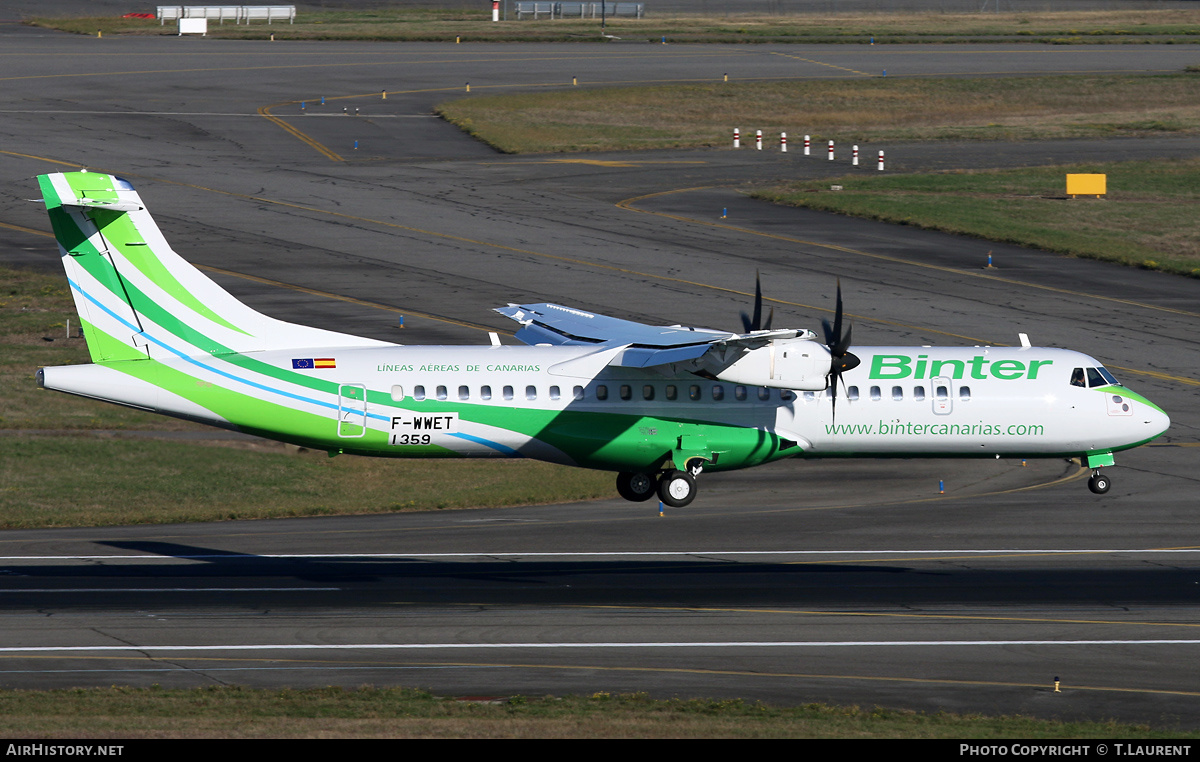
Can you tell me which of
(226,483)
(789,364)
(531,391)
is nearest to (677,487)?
(531,391)

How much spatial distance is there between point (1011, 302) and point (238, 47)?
7738 cm

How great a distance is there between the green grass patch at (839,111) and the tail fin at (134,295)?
57008 mm

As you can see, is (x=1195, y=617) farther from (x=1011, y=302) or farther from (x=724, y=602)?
(x=1011, y=302)

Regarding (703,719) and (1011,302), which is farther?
(1011,302)

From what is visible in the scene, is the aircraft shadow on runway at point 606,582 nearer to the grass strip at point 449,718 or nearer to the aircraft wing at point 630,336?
the aircraft wing at point 630,336

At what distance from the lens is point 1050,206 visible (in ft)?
274

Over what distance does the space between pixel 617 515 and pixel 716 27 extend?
103m

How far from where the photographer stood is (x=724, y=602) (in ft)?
118

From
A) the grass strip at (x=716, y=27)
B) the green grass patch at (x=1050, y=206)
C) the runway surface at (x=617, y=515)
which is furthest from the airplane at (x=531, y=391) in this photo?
the grass strip at (x=716, y=27)

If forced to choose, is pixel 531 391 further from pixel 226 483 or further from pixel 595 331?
pixel 226 483
